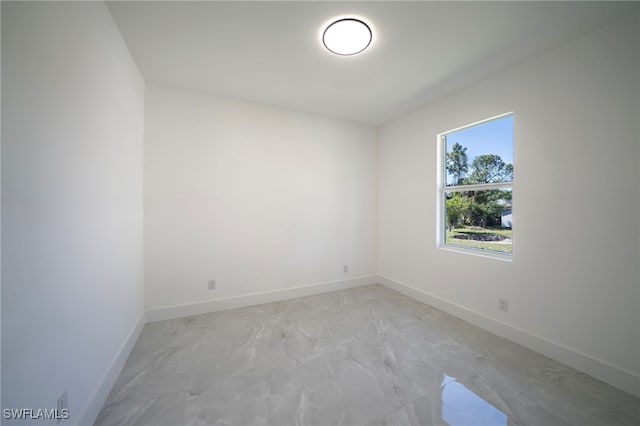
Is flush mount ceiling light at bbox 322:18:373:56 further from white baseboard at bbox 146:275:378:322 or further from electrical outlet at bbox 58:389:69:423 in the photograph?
white baseboard at bbox 146:275:378:322

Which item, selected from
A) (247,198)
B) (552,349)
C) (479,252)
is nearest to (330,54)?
(247,198)

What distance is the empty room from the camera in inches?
44.0

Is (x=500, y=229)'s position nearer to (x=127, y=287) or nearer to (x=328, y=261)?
(x=328, y=261)

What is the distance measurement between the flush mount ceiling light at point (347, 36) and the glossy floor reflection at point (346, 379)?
265cm

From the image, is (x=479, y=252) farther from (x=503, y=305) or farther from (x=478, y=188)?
(x=478, y=188)

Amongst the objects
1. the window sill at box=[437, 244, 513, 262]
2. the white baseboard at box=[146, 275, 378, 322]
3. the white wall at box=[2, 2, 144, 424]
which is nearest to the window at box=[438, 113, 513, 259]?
the window sill at box=[437, 244, 513, 262]

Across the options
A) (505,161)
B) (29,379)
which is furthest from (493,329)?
(29,379)

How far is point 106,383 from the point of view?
1.51 metres

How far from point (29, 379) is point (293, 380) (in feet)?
4.46

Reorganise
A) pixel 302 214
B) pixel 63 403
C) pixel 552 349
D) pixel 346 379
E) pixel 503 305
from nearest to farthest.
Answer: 1. pixel 63 403
2. pixel 346 379
3. pixel 552 349
4. pixel 503 305
5. pixel 302 214

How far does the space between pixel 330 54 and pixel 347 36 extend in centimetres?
27

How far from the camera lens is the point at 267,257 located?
313 centimetres

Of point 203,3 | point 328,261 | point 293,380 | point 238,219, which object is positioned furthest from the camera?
point 328,261

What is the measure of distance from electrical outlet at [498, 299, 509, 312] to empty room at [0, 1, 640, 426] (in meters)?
0.01
